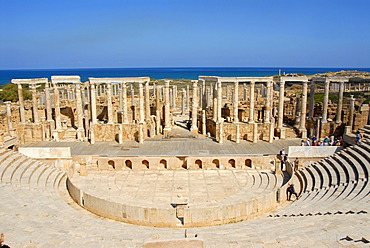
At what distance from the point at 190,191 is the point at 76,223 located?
20.8ft

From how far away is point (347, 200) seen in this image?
13430 millimetres

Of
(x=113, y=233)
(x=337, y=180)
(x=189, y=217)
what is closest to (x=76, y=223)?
(x=113, y=233)

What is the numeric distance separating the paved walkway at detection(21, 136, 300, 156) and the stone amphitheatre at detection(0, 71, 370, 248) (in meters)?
0.07

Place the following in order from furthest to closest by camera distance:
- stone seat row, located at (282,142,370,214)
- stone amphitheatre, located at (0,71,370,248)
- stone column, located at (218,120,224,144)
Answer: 1. stone column, located at (218,120,224,144)
2. stone seat row, located at (282,142,370,214)
3. stone amphitheatre, located at (0,71,370,248)

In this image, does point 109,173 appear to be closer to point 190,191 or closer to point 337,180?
point 190,191

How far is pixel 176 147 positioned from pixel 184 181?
14.0ft

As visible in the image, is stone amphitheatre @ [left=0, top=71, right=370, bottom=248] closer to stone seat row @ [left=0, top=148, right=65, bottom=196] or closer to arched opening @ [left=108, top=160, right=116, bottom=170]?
stone seat row @ [left=0, top=148, right=65, bottom=196]

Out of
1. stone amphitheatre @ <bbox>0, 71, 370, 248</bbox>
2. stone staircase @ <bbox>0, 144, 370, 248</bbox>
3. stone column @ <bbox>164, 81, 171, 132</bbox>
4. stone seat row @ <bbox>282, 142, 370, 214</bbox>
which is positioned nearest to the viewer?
stone staircase @ <bbox>0, 144, 370, 248</bbox>

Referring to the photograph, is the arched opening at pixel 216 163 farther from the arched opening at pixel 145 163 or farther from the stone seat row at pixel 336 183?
the stone seat row at pixel 336 183

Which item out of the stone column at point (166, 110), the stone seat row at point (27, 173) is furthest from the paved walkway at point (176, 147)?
the stone seat row at point (27, 173)

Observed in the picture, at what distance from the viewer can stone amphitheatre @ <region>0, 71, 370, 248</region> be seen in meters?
10.9

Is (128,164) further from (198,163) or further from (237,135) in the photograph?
(237,135)

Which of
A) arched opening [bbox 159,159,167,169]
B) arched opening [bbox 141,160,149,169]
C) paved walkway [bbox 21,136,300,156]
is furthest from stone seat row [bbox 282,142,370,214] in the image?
arched opening [bbox 141,160,149,169]

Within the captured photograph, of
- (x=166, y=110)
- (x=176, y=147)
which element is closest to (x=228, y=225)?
(x=176, y=147)
